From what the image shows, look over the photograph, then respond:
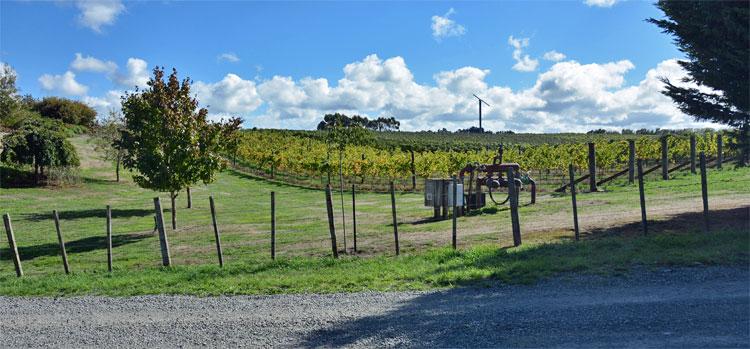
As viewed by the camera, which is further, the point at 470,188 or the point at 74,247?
the point at 470,188

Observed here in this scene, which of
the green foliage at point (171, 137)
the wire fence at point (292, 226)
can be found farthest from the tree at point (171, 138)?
the wire fence at point (292, 226)

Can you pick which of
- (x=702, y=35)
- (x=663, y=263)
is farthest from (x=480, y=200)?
(x=663, y=263)

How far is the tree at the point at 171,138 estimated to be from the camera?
65.7 feet

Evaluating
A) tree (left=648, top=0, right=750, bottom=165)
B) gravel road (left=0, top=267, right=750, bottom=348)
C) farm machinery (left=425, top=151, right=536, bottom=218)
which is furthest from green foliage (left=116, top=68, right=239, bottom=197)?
tree (left=648, top=0, right=750, bottom=165)

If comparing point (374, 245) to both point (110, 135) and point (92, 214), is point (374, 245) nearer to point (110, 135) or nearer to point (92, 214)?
point (92, 214)

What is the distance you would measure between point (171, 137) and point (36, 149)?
54.0ft

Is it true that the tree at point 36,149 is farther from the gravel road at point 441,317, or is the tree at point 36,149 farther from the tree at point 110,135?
the gravel road at point 441,317

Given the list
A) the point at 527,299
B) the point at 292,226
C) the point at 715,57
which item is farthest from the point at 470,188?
the point at 527,299

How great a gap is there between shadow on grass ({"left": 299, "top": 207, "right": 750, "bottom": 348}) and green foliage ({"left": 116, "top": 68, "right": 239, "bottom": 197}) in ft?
41.5

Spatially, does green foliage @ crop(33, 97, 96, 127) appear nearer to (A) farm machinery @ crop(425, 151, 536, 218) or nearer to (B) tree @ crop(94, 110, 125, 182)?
(B) tree @ crop(94, 110, 125, 182)

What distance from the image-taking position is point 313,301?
8.02m

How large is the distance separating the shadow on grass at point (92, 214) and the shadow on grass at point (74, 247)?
6132mm

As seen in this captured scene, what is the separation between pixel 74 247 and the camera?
16.6 meters

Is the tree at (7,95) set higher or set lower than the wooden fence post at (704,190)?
higher
